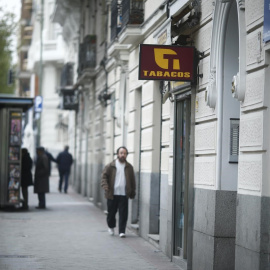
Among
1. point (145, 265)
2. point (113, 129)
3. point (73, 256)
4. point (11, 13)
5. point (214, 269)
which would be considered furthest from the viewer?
point (11, 13)

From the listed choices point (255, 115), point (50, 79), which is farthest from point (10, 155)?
point (50, 79)

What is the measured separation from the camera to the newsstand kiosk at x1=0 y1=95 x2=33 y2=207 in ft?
74.4

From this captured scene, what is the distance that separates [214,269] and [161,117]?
565cm

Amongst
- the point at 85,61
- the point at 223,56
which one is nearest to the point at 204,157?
the point at 223,56

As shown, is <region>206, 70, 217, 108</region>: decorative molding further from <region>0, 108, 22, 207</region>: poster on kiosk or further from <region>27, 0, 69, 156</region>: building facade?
<region>27, 0, 69, 156</region>: building facade

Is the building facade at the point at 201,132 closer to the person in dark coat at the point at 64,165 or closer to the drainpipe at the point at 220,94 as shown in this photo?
the drainpipe at the point at 220,94

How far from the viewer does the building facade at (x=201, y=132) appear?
356 inches

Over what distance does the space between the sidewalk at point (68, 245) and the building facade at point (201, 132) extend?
473 millimetres

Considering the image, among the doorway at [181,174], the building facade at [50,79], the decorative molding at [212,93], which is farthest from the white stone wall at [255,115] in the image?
the building facade at [50,79]

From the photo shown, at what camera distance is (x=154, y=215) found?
16.1 metres

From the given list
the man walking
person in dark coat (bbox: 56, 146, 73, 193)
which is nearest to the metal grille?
the man walking

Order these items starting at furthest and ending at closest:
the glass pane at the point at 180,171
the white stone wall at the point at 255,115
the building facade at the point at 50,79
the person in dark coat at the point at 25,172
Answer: the building facade at the point at 50,79, the person in dark coat at the point at 25,172, the glass pane at the point at 180,171, the white stone wall at the point at 255,115

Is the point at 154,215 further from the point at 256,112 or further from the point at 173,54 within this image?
the point at 256,112

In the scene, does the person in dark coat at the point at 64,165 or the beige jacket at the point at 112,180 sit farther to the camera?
the person in dark coat at the point at 64,165
